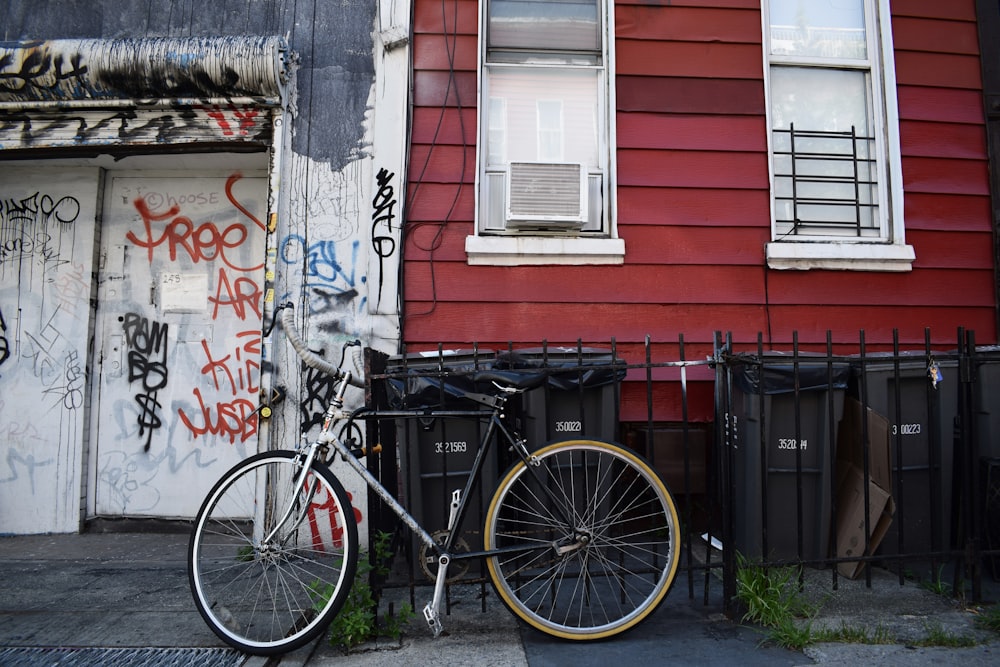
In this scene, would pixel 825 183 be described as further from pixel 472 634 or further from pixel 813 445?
pixel 472 634

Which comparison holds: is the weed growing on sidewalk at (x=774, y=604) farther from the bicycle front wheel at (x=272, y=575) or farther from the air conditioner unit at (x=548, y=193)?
the air conditioner unit at (x=548, y=193)

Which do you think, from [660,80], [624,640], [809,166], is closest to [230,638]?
[624,640]

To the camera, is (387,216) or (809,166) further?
(809,166)

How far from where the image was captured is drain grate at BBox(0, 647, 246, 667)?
270cm

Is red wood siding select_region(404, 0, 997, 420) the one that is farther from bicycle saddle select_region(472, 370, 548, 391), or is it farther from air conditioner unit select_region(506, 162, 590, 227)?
bicycle saddle select_region(472, 370, 548, 391)

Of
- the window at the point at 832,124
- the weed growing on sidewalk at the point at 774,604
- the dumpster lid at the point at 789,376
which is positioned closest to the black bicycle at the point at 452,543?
the weed growing on sidewalk at the point at 774,604

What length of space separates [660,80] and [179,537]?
4749 mm

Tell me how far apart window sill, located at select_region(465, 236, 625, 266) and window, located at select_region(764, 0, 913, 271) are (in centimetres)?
132

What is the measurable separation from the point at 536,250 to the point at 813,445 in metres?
2.09

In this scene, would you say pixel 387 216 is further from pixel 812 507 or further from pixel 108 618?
pixel 812 507

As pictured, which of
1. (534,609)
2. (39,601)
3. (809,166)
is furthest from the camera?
(809,166)

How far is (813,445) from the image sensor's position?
11.9 ft

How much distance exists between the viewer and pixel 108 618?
3.19 m

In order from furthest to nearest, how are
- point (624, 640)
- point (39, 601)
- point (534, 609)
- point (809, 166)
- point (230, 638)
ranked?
1. point (809, 166)
2. point (39, 601)
3. point (534, 609)
4. point (624, 640)
5. point (230, 638)
